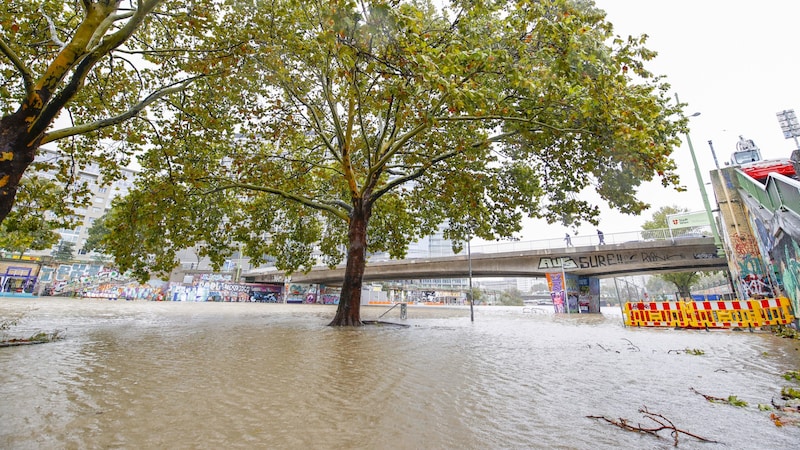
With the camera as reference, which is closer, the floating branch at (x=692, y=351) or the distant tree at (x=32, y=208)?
the floating branch at (x=692, y=351)

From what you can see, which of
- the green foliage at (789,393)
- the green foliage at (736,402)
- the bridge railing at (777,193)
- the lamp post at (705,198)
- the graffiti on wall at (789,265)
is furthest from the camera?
the lamp post at (705,198)

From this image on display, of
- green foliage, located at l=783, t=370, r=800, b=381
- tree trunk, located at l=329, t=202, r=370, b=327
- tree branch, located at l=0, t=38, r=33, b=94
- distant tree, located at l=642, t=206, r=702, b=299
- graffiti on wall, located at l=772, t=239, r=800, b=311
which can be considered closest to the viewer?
green foliage, located at l=783, t=370, r=800, b=381

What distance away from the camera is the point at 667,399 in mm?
3635

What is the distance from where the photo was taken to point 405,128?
484 inches

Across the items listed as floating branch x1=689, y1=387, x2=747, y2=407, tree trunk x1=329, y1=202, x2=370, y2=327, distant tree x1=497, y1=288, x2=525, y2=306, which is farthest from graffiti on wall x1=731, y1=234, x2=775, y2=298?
distant tree x1=497, y1=288, x2=525, y2=306

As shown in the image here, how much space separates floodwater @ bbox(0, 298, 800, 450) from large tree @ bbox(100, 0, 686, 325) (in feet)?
12.7

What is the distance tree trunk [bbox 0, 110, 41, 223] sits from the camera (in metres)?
4.61

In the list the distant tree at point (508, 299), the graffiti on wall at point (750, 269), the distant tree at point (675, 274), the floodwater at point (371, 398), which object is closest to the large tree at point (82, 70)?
the floodwater at point (371, 398)

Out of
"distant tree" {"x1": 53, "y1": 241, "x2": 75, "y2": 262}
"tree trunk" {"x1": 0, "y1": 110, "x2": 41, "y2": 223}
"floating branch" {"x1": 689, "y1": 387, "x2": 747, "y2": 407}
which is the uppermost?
"distant tree" {"x1": 53, "y1": 241, "x2": 75, "y2": 262}

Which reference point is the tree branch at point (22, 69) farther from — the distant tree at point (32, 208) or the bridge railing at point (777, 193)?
the bridge railing at point (777, 193)

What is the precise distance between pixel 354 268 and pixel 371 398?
349 inches

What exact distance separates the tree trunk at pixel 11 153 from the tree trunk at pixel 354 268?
28.1 feet

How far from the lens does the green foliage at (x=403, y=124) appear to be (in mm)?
5598

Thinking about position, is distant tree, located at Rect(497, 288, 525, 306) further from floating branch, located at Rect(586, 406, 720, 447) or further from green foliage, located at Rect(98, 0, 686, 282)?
floating branch, located at Rect(586, 406, 720, 447)
